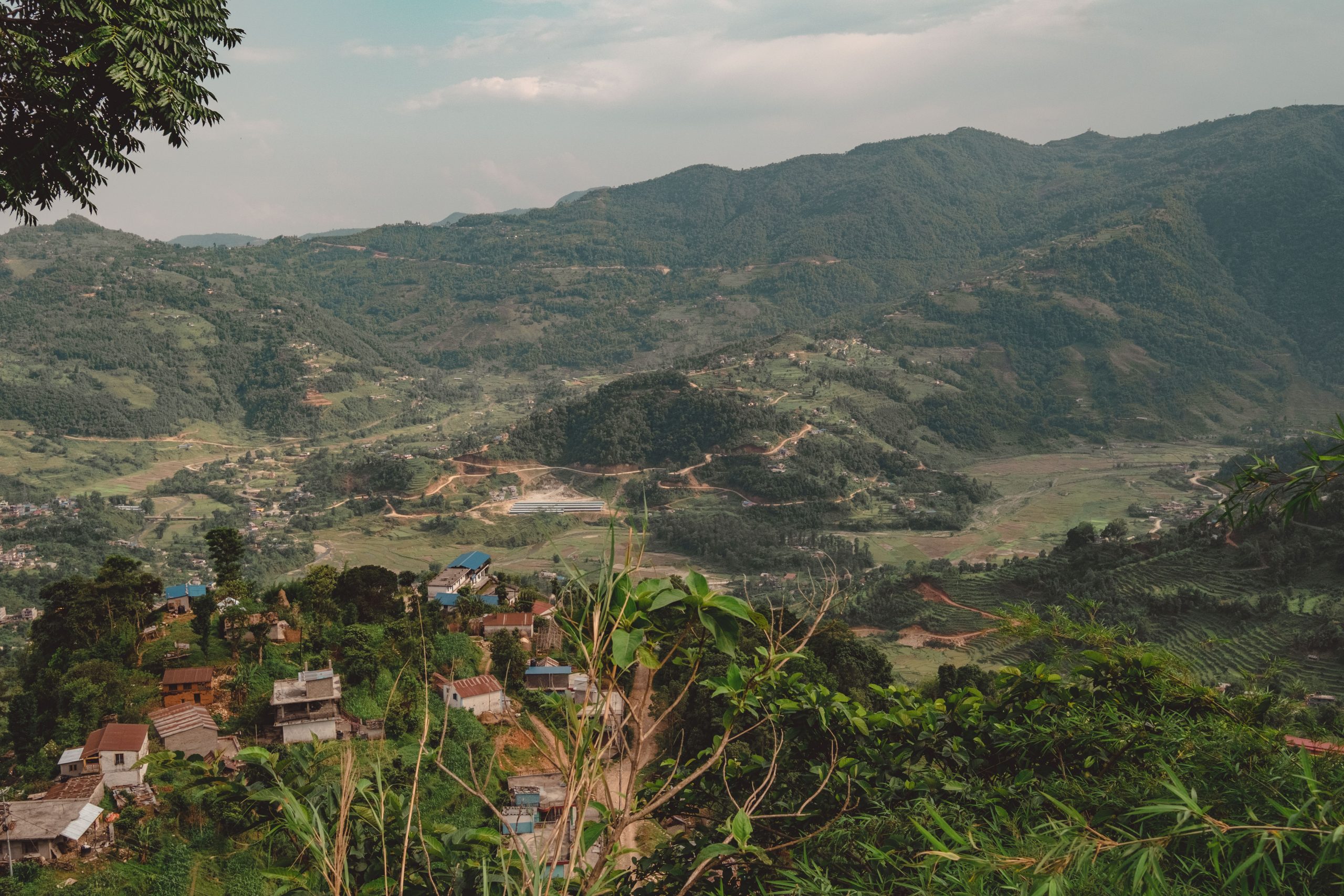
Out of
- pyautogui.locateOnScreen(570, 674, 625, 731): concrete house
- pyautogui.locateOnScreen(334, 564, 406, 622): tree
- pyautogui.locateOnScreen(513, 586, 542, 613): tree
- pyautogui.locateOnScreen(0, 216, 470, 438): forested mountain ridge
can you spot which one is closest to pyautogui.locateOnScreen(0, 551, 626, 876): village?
pyautogui.locateOnScreen(570, 674, 625, 731): concrete house

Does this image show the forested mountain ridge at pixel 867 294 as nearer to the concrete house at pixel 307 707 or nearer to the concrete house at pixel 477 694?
the concrete house at pixel 477 694

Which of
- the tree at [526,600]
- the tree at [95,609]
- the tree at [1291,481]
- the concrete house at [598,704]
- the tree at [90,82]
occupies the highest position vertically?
the tree at [90,82]

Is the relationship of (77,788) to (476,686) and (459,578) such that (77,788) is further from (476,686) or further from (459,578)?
(459,578)

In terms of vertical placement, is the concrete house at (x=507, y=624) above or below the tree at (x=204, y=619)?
below

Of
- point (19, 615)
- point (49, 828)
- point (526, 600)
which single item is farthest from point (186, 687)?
point (19, 615)

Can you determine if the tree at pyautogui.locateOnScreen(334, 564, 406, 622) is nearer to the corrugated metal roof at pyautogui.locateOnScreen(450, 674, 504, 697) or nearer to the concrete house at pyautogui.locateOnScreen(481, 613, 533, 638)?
the concrete house at pyautogui.locateOnScreen(481, 613, 533, 638)

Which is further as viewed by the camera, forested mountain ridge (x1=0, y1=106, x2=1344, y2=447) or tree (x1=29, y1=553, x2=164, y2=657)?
forested mountain ridge (x1=0, y1=106, x2=1344, y2=447)

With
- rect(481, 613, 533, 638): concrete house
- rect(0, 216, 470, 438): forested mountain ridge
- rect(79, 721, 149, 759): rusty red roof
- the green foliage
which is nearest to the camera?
rect(79, 721, 149, 759): rusty red roof

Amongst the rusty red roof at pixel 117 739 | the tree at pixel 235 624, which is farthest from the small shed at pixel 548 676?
the rusty red roof at pixel 117 739

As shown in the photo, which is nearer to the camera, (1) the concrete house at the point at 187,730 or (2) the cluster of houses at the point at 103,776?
(2) the cluster of houses at the point at 103,776
